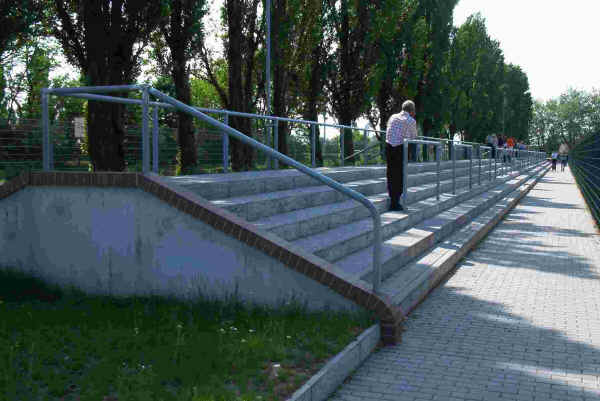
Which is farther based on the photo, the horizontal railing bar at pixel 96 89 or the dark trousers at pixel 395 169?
the dark trousers at pixel 395 169

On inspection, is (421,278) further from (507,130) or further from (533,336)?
(507,130)

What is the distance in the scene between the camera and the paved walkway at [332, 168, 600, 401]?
4.62 m

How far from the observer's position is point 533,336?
5883 millimetres

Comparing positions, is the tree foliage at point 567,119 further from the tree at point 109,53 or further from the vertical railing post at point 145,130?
the vertical railing post at point 145,130

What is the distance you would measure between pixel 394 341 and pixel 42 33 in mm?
13625

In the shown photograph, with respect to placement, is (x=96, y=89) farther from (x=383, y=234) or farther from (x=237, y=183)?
(x=383, y=234)

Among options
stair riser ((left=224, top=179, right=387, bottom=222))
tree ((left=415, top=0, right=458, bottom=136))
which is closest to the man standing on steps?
stair riser ((left=224, top=179, right=387, bottom=222))

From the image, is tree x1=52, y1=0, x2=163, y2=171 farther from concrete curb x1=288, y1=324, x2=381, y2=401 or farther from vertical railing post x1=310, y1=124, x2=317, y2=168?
concrete curb x1=288, y1=324, x2=381, y2=401

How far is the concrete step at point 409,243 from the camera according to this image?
6.92 m

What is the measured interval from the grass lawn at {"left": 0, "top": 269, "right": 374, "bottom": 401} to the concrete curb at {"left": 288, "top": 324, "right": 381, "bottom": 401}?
0.08m

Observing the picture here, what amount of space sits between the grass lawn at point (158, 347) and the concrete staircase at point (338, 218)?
3.20 feet

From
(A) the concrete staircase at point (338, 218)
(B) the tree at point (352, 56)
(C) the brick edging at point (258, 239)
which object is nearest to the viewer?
(C) the brick edging at point (258, 239)

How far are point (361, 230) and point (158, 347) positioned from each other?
386cm

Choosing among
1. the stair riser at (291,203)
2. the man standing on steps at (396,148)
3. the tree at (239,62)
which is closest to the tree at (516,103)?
the tree at (239,62)
